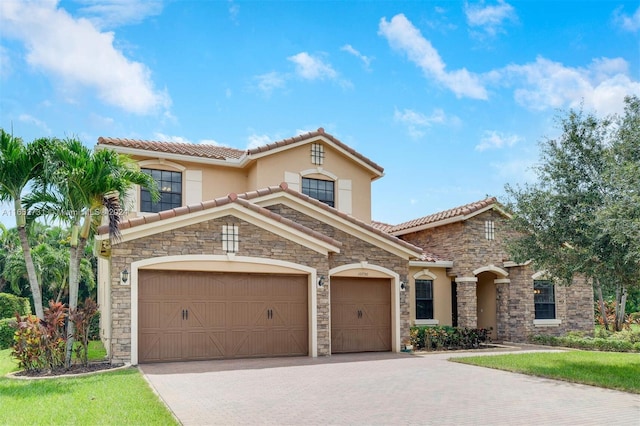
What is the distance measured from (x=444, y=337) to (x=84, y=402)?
13.3 meters

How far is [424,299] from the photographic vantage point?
72.4ft

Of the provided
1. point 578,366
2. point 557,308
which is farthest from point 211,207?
point 557,308

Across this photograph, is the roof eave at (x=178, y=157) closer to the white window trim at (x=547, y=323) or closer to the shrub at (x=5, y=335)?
the shrub at (x=5, y=335)

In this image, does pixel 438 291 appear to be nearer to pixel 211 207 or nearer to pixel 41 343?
pixel 211 207

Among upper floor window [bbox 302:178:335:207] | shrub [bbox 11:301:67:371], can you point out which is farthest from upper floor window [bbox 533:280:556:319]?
shrub [bbox 11:301:67:371]

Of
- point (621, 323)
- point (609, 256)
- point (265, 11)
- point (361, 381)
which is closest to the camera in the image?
point (361, 381)

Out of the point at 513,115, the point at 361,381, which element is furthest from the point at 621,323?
the point at 361,381

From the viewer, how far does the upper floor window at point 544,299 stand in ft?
75.0

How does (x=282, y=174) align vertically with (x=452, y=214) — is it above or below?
above

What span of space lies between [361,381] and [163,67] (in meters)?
10.0

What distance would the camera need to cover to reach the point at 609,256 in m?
13.6

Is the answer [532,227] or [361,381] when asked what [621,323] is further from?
[361,381]

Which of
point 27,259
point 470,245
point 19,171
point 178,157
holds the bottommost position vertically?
point 27,259

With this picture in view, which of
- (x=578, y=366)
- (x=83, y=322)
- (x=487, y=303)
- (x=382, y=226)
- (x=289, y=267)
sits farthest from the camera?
(x=382, y=226)
